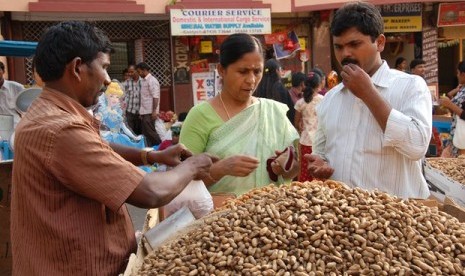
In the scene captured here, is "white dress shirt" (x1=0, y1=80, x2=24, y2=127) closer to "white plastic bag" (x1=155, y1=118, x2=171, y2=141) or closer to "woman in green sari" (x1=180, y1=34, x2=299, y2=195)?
"woman in green sari" (x1=180, y1=34, x2=299, y2=195)

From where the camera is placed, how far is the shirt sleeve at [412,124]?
2.23 m

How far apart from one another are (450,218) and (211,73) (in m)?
9.88

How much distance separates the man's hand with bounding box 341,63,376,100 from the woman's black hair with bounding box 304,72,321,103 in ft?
15.2

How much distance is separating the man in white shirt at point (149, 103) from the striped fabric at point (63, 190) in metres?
8.67

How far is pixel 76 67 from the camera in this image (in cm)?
186

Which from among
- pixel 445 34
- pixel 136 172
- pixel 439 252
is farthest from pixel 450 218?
pixel 445 34

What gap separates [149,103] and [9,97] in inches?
175

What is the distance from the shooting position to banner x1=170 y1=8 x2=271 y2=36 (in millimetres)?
10906

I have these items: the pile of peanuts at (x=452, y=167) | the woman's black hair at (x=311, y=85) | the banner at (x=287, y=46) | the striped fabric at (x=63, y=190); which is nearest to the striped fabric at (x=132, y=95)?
the banner at (x=287, y=46)

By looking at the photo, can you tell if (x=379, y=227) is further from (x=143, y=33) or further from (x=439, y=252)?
(x=143, y=33)

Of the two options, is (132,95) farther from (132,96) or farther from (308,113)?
(308,113)

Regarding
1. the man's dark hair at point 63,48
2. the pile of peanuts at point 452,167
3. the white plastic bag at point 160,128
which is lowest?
the white plastic bag at point 160,128

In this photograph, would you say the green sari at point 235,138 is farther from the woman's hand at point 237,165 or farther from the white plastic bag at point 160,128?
the white plastic bag at point 160,128

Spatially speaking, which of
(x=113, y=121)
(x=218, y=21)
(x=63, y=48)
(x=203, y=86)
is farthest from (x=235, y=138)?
(x=203, y=86)
